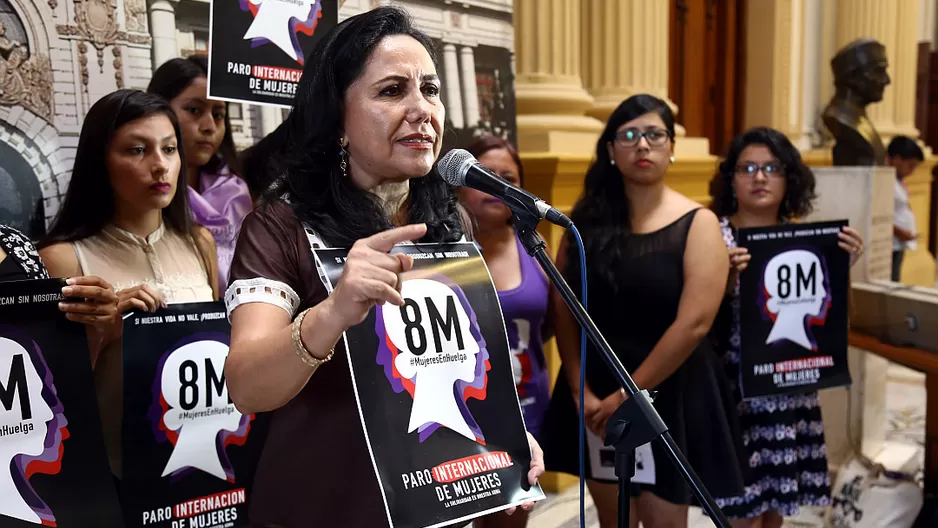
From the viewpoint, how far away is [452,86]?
11.1 feet

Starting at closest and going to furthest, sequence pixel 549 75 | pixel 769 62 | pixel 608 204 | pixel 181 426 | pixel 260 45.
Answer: pixel 181 426 < pixel 260 45 < pixel 608 204 < pixel 549 75 < pixel 769 62

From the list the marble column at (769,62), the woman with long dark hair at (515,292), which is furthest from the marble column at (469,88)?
the marble column at (769,62)

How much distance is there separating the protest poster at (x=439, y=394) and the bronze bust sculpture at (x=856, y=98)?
439 cm

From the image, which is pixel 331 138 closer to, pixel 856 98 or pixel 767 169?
pixel 767 169

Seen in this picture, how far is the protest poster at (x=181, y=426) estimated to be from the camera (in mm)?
1939

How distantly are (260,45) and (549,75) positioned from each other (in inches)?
102

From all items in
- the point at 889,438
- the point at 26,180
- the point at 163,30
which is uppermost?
the point at 163,30

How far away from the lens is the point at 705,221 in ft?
8.48

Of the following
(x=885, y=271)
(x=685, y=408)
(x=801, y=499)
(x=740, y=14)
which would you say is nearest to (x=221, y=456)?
(x=685, y=408)

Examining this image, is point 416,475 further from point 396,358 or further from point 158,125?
point 158,125

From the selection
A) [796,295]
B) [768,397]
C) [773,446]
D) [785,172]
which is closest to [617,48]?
[785,172]

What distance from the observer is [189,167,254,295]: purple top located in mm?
2457

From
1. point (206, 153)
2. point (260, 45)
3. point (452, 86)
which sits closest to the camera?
point (260, 45)

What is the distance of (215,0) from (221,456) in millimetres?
1172
